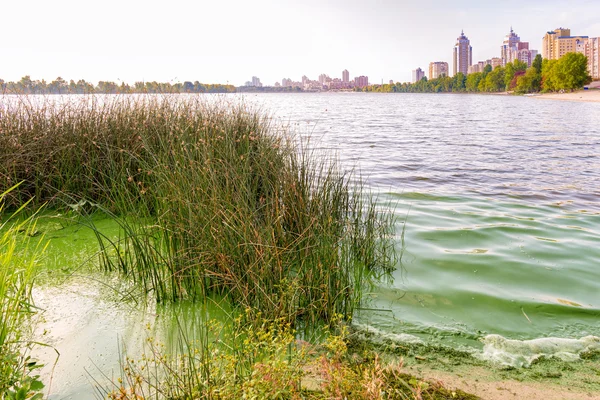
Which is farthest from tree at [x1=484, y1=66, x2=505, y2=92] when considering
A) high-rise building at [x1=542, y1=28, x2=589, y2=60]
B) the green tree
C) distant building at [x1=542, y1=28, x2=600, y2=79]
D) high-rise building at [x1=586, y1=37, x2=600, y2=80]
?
high-rise building at [x1=586, y1=37, x2=600, y2=80]

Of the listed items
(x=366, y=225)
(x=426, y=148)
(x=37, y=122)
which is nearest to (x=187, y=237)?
(x=366, y=225)

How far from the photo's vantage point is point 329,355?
8.89 feet

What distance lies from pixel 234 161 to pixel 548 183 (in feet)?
22.5

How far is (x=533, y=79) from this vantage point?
83812mm

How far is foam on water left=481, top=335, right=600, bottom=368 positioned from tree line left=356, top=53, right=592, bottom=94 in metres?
77.0

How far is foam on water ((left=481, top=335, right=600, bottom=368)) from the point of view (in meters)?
2.88

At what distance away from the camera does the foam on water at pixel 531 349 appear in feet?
9.45

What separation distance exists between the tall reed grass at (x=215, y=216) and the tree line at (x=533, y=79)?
250 ft

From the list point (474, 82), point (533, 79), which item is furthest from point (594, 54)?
point (533, 79)

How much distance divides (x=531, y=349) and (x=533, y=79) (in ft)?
307

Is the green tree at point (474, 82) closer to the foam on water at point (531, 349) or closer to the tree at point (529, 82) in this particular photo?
the tree at point (529, 82)

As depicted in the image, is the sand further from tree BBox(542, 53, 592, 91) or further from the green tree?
the green tree

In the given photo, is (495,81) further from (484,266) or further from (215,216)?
(215,216)

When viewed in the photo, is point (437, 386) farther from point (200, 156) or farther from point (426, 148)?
point (426, 148)
